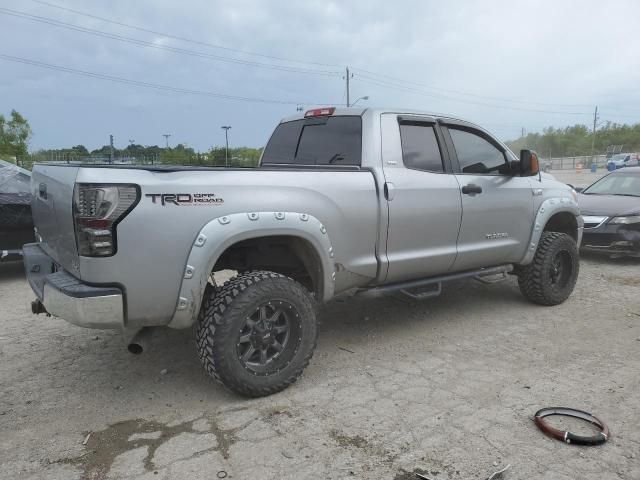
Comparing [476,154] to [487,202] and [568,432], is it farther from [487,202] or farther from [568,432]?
[568,432]

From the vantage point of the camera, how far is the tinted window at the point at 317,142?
13.5 ft

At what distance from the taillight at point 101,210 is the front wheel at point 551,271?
13.1 ft

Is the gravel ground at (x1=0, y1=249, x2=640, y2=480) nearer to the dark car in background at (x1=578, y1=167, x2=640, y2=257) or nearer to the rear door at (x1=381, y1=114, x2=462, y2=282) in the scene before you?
the rear door at (x1=381, y1=114, x2=462, y2=282)

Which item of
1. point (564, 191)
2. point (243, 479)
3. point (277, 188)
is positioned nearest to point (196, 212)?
point (277, 188)

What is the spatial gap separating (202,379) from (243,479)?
49.6 inches

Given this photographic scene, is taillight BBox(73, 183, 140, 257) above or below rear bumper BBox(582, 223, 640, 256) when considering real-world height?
above

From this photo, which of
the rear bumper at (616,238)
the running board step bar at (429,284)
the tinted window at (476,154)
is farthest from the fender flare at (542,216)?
the rear bumper at (616,238)

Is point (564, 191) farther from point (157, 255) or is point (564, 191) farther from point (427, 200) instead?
point (157, 255)

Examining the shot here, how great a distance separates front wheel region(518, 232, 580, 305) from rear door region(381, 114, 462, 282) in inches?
51.4

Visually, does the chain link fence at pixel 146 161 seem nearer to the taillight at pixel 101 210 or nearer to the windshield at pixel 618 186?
the taillight at pixel 101 210

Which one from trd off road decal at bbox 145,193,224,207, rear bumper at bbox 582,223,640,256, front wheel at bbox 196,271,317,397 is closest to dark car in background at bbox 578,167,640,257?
rear bumper at bbox 582,223,640,256

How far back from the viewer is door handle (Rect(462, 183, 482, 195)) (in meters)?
4.41

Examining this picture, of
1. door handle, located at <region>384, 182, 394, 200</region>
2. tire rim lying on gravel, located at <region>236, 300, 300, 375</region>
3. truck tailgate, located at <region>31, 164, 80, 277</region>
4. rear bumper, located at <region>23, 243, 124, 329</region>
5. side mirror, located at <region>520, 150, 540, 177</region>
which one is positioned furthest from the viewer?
side mirror, located at <region>520, 150, 540, 177</region>

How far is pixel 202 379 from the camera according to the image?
144 inches
